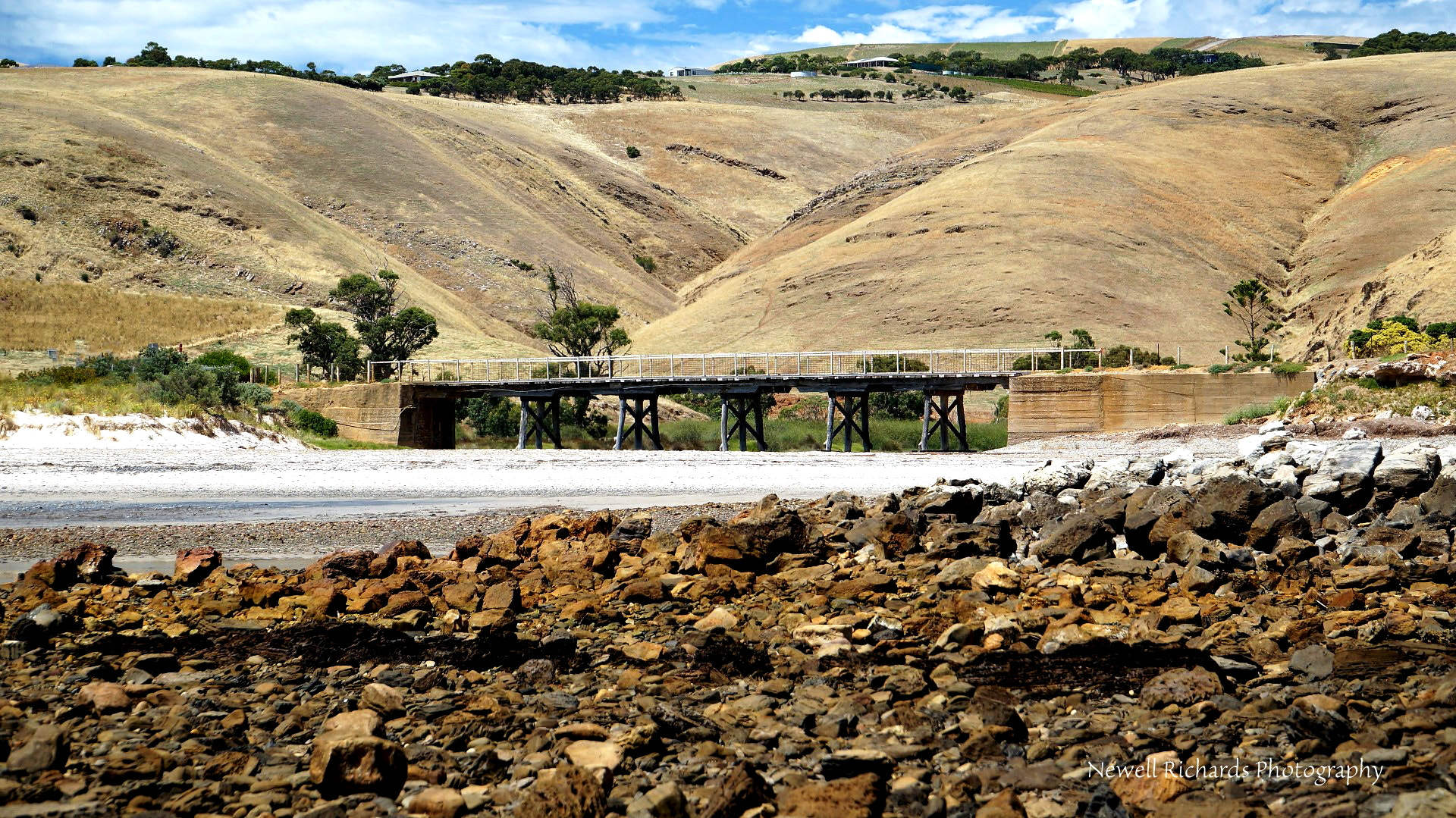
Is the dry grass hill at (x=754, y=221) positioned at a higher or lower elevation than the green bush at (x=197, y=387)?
higher

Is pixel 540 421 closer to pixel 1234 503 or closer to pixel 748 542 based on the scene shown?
pixel 748 542

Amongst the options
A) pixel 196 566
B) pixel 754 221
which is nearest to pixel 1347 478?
pixel 196 566

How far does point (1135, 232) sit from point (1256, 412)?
4649cm

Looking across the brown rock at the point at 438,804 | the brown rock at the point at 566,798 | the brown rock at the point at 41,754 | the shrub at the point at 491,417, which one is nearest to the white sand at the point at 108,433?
the shrub at the point at 491,417

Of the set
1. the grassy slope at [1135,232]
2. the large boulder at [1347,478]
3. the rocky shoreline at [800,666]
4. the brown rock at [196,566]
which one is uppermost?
the grassy slope at [1135,232]

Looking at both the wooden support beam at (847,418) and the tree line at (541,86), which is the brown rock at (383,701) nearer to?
the wooden support beam at (847,418)

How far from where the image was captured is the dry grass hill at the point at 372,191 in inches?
3177

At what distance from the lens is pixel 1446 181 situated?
86.4 metres

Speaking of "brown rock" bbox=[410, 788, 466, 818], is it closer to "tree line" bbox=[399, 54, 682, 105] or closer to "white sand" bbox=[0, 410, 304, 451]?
"white sand" bbox=[0, 410, 304, 451]

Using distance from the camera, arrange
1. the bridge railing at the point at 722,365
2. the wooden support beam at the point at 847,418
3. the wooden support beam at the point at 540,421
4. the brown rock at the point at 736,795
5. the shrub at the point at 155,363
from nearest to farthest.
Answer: the brown rock at the point at 736,795
the shrub at the point at 155,363
the wooden support beam at the point at 847,418
the wooden support beam at the point at 540,421
the bridge railing at the point at 722,365

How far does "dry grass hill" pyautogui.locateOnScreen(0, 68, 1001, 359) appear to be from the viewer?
80688 millimetres

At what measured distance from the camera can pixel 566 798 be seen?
799 centimetres

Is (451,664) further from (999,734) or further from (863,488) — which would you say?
(863,488)

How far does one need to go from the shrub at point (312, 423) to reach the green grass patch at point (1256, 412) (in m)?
33.9
